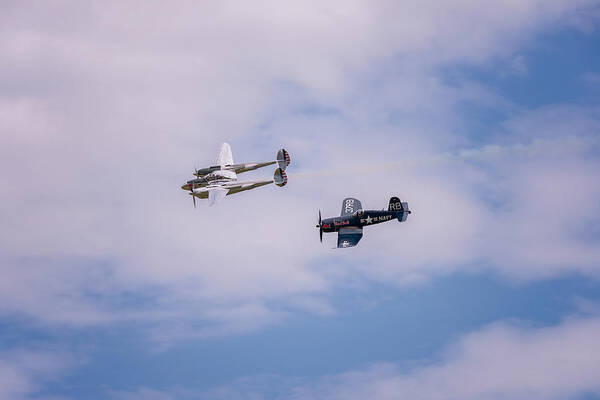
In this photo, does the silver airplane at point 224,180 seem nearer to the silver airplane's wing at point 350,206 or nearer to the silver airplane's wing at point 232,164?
the silver airplane's wing at point 232,164

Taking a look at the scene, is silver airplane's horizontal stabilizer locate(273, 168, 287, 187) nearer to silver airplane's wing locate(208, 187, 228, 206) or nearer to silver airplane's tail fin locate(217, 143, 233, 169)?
silver airplane's wing locate(208, 187, 228, 206)

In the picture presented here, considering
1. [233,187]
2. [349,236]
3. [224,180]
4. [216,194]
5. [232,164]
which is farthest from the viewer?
[232,164]

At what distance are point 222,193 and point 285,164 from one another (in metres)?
15.3

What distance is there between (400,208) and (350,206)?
11.9 meters

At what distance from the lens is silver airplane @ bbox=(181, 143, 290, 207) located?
164750 mm

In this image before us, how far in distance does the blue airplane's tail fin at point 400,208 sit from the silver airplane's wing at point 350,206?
895 centimetres

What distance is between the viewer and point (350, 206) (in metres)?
165

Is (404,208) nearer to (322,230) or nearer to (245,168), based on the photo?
(322,230)

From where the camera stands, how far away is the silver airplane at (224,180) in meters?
165

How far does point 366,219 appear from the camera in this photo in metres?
158

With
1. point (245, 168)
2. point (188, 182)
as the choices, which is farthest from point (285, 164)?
point (188, 182)

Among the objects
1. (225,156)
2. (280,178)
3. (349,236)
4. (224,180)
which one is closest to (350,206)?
(349,236)

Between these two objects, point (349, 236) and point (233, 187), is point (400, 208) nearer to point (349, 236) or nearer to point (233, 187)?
point (349, 236)

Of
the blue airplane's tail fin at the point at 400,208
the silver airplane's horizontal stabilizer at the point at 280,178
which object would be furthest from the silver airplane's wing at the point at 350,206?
the silver airplane's horizontal stabilizer at the point at 280,178
